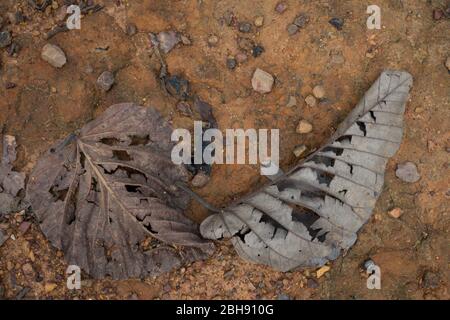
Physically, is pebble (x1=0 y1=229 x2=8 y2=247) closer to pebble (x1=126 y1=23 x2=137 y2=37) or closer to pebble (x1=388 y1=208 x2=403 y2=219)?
pebble (x1=126 y1=23 x2=137 y2=37)

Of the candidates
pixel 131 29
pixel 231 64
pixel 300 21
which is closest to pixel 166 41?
pixel 131 29

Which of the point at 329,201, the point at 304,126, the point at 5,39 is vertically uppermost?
the point at 5,39

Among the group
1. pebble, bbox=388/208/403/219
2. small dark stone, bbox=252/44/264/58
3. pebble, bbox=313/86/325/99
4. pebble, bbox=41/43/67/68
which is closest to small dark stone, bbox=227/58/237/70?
small dark stone, bbox=252/44/264/58

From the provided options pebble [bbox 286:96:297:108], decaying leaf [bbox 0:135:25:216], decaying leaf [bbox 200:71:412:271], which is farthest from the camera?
pebble [bbox 286:96:297:108]

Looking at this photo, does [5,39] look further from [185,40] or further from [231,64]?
[231,64]

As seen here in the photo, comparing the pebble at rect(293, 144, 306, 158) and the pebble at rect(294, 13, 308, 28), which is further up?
the pebble at rect(294, 13, 308, 28)

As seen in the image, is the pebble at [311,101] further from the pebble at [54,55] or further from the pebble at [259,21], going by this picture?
the pebble at [54,55]
